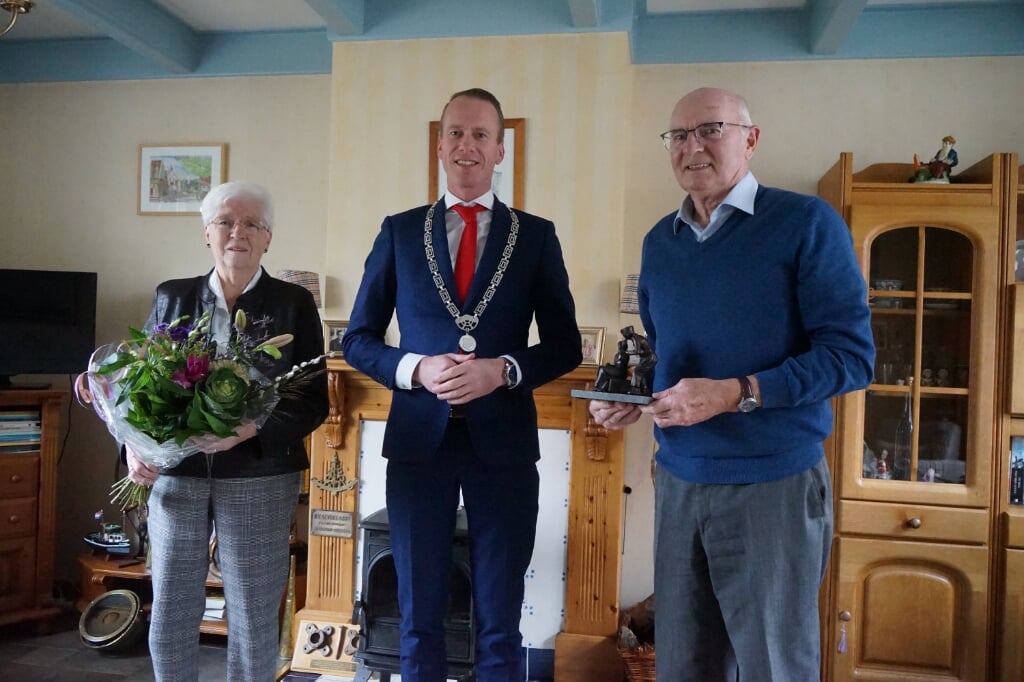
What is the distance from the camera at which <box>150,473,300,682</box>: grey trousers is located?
157 cm

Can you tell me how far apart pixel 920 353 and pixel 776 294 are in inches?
75.3

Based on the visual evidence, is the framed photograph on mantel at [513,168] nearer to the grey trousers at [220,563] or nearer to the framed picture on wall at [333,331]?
the framed picture on wall at [333,331]

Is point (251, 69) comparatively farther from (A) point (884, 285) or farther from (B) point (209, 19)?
(A) point (884, 285)

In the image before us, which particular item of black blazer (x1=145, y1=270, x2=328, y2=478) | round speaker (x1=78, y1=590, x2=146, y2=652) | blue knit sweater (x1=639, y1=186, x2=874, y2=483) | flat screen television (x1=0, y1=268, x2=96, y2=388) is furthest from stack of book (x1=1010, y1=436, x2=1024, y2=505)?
flat screen television (x1=0, y1=268, x2=96, y2=388)

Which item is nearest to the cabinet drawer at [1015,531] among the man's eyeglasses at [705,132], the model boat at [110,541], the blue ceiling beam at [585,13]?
the man's eyeglasses at [705,132]

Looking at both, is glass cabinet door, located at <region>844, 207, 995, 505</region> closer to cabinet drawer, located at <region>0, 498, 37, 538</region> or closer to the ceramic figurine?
the ceramic figurine

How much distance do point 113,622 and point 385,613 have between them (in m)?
1.29

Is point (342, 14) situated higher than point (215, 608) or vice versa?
point (342, 14)

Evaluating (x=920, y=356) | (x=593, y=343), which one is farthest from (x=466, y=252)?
(x=920, y=356)

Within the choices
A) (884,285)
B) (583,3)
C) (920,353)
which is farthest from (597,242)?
(920,353)

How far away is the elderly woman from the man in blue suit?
243mm

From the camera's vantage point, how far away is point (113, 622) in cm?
295

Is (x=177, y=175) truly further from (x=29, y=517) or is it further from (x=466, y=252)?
(x=466, y=252)

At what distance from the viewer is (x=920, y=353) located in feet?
9.26
